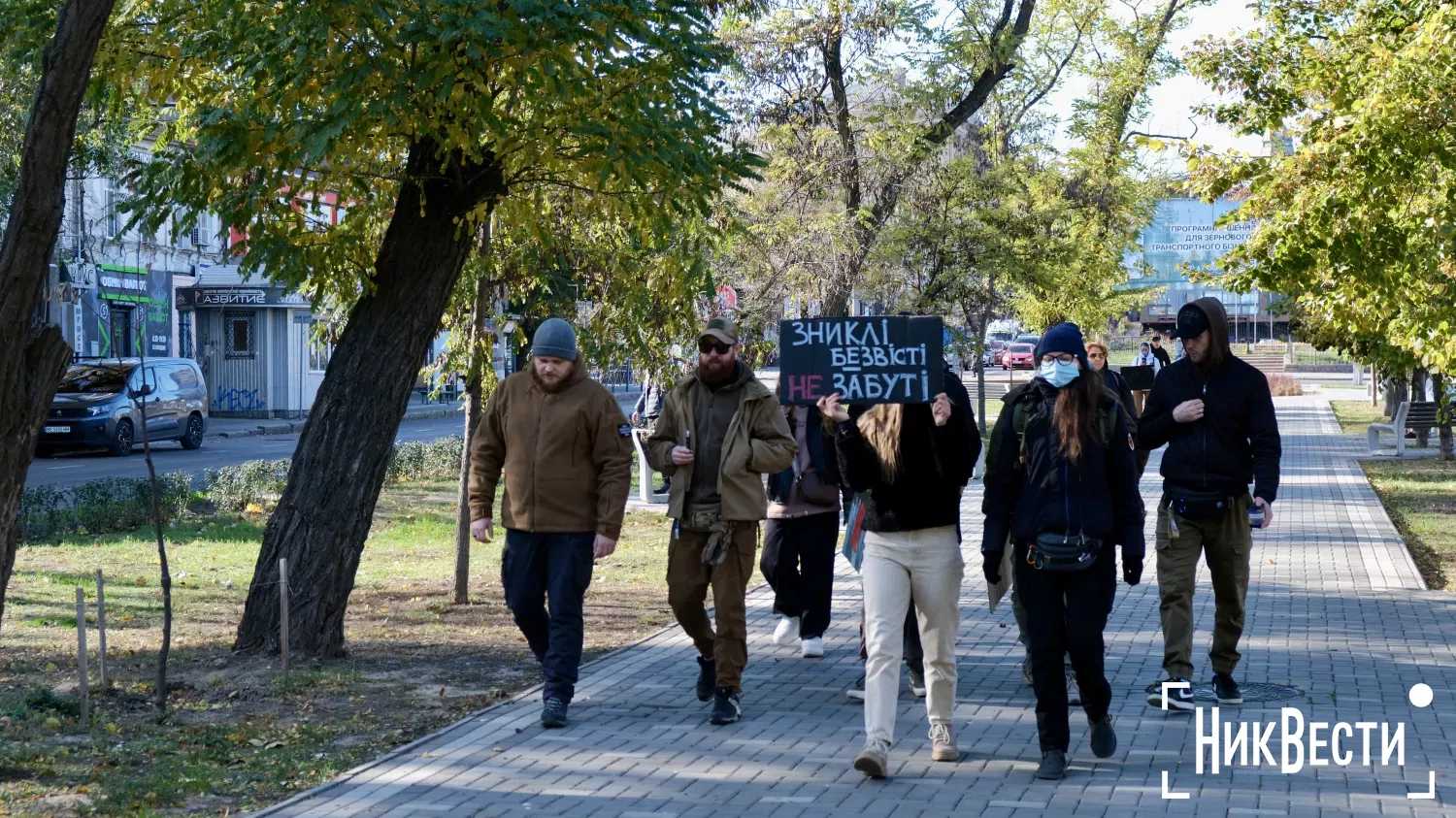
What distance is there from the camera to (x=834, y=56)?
58.0 feet

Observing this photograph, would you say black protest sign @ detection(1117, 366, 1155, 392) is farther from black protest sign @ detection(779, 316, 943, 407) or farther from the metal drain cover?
black protest sign @ detection(779, 316, 943, 407)

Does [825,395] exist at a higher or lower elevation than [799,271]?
lower

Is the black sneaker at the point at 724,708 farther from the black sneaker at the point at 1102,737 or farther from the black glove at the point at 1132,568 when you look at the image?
the black glove at the point at 1132,568

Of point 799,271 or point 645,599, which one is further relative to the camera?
point 799,271

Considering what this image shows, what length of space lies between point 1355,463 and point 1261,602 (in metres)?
15.4

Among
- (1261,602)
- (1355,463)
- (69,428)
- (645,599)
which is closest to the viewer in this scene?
(1261,602)

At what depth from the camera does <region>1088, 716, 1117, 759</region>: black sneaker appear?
21.2ft

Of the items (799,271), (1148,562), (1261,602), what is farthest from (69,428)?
(1261,602)

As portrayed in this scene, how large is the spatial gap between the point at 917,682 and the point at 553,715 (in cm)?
184

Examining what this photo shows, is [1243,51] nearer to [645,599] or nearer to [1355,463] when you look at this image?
[645,599]

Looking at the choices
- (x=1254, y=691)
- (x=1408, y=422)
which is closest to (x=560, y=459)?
(x=1254, y=691)

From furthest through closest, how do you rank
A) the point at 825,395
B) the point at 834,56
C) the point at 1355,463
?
the point at 1355,463 → the point at 834,56 → the point at 825,395

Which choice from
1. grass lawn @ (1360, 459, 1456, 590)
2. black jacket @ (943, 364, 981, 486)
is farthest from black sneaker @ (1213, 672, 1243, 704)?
grass lawn @ (1360, 459, 1456, 590)

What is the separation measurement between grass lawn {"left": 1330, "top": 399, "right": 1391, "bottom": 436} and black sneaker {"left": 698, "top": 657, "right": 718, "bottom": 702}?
28.8m
